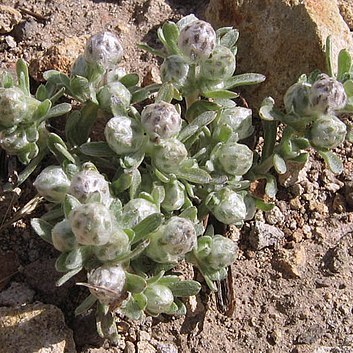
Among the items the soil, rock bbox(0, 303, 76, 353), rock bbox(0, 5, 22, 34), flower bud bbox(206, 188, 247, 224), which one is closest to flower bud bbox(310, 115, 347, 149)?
flower bud bbox(206, 188, 247, 224)

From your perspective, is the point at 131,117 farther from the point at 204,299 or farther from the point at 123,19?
the point at 123,19

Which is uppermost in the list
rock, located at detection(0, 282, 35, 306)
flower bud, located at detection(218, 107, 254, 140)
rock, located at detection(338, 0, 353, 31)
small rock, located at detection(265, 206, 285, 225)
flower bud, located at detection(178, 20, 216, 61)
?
flower bud, located at detection(178, 20, 216, 61)

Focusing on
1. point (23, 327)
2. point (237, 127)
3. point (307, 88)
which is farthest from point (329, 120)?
point (23, 327)

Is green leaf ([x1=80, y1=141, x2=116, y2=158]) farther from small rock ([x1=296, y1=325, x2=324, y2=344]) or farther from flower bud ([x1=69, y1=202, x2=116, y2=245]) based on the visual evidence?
small rock ([x1=296, y1=325, x2=324, y2=344])

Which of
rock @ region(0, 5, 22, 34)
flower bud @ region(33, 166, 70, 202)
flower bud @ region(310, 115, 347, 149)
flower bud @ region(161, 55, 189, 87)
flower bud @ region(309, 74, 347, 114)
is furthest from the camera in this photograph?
rock @ region(0, 5, 22, 34)

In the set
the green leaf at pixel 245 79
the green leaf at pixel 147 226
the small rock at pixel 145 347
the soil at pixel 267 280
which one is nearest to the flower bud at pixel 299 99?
the green leaf at pixel 245 79

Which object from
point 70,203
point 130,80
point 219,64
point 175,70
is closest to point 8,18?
point 130,80
